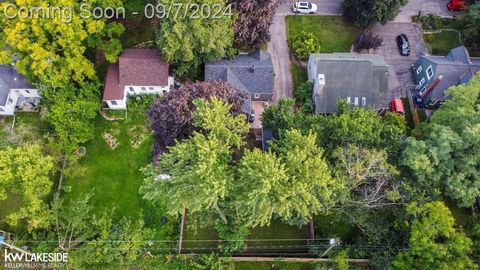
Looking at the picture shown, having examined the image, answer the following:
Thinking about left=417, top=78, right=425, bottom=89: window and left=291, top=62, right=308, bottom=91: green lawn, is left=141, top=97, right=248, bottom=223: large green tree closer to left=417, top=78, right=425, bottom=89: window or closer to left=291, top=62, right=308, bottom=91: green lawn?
left=291, top=62, right=308, bottom=91: green lawn

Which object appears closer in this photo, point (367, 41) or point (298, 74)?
point (367, 41)

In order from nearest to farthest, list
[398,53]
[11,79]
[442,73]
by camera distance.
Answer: [11,79]
[442,73]
[398,53]

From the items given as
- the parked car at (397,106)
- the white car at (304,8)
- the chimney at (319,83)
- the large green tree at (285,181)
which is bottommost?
the large green tree at (285,181)

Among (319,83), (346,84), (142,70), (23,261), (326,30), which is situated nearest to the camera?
(23,261)

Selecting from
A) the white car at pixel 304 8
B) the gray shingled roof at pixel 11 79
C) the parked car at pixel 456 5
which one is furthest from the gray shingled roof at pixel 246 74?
the parked car at pixel 456 5

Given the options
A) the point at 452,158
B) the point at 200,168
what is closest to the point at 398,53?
the point at 452,158

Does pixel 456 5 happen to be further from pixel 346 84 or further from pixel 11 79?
pixel 11 79

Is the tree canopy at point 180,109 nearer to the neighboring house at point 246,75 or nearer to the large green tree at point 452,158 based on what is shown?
the neighboring house at point 246,75
